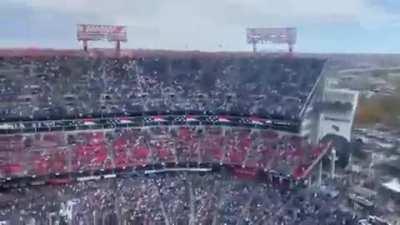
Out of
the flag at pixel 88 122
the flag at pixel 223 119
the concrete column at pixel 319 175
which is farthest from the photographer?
the flag at pixel 223 119

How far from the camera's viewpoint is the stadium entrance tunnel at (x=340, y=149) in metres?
22.2

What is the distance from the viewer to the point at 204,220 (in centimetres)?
1938

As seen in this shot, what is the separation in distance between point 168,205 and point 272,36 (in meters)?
14.3

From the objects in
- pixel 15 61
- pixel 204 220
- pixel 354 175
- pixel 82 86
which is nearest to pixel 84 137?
pixel 82 86

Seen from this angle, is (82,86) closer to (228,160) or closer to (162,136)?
(162,136)

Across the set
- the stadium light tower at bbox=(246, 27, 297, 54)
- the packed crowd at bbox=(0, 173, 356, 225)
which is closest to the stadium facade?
the packed crowd at bbox=(0, 173, 356, 225)

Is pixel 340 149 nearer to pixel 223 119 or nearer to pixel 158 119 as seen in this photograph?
pixel 223 119

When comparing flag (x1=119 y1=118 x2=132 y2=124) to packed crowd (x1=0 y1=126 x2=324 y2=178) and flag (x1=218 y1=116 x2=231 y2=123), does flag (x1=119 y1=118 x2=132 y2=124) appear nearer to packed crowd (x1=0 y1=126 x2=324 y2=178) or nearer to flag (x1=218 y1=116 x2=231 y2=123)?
packed crowd (x1=0 y1=126 x2=324 y2=178)

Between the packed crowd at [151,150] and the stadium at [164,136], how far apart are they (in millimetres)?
45

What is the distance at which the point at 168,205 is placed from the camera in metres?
20.3

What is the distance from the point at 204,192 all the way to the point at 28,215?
21.2ft

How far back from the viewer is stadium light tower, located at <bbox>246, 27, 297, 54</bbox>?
30.4 meters

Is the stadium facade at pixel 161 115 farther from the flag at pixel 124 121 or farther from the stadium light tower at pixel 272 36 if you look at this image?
the stadium light tower at pixel 272 36

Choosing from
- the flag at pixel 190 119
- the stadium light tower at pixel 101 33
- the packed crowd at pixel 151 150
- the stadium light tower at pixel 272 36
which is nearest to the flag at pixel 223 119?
the packed crowd at pixel 151 150
